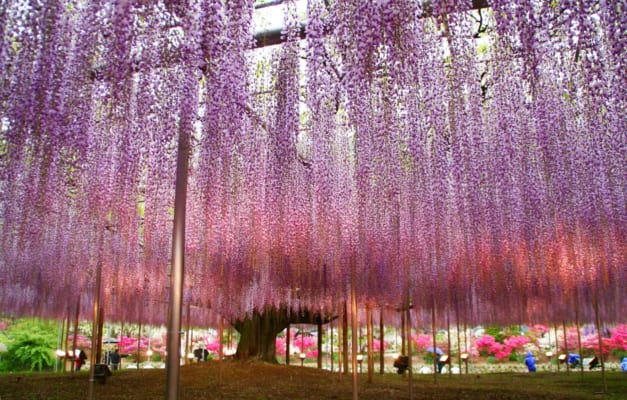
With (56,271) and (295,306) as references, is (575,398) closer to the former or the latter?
(295,306)

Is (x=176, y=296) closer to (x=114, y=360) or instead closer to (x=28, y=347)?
(x=114, y=360)

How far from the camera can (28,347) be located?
19312 mm

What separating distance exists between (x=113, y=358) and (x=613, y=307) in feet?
54.8

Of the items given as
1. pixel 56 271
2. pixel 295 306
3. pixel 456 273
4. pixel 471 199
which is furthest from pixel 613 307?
pixel 56 271

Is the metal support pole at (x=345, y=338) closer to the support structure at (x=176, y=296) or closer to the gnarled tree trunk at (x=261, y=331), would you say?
the gnarled tree trunk at (x=261, y=331)

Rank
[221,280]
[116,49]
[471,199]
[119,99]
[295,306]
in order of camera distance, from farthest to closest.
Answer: [295,306], [221,280], [471,199], [119,99], [116,49]

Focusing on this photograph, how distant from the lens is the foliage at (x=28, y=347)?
19.0 m

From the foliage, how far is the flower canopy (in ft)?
29.6

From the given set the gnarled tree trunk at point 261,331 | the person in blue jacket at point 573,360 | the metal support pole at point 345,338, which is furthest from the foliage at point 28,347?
the person in blue jacket at point 573,360

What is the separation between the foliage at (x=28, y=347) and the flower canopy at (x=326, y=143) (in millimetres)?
9019

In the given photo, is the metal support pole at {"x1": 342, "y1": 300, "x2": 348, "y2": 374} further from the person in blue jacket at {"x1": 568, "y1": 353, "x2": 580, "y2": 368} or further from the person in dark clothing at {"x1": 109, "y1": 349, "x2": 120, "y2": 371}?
the person in blue jacket at {"x1": 568, "y1": 353, "x2": 580, "y2": 368}

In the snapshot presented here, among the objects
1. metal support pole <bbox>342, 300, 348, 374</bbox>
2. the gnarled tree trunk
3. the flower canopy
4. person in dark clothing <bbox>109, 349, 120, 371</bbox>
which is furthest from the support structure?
person in dark clothing <bbox>109, 349, 120, 371</bbox>

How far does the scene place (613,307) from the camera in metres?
15.4

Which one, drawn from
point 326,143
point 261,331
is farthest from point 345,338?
point 326,143
